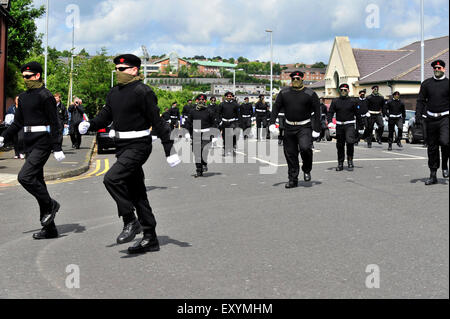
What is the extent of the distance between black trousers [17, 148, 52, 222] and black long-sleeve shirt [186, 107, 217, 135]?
6.74 meters

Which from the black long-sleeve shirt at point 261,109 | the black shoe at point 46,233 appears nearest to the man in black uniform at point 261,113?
the black long-sleeve shirt at point 261,109

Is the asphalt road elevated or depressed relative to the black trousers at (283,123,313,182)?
depressed

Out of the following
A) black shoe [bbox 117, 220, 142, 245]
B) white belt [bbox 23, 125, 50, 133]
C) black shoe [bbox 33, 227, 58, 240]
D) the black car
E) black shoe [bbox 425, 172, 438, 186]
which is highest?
white belt [bbox 23, 125, 50, 133]

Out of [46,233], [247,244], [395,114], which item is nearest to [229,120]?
[395,114]

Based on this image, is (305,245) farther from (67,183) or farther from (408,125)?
(408,125)

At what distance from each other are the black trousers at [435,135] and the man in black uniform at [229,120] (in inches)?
371

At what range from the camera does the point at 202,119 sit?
540 inches

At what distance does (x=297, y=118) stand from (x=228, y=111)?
8350mm

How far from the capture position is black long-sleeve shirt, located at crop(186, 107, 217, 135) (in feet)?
44.9

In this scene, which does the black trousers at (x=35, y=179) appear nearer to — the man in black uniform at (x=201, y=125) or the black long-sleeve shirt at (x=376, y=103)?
the man in black uniform at (x=201, y=125)

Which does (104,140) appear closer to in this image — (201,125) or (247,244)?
(201,125)

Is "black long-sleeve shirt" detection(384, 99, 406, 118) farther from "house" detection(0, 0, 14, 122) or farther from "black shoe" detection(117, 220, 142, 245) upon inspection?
"house" detection(0, 0, 14, 122)

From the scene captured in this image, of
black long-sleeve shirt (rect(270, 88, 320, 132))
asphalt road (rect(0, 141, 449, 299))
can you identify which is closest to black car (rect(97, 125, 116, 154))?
asphalt road (rect(0, 141, 449, 299))

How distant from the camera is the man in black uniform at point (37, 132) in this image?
7.04 m
